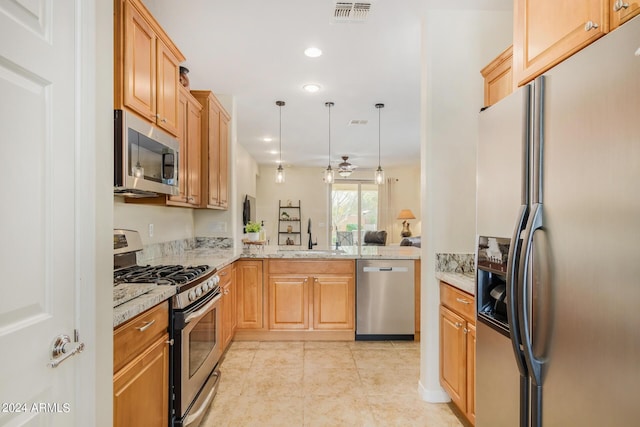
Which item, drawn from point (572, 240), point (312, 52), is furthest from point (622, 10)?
point (312, 52)

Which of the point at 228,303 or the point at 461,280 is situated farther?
the point at 228,303

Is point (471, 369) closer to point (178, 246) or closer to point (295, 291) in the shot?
point (295, 291)

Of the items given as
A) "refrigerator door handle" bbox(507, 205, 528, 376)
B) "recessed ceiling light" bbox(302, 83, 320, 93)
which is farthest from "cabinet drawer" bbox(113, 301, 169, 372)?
"recessed ceiling light" bbox(302, 83, 320, 93)

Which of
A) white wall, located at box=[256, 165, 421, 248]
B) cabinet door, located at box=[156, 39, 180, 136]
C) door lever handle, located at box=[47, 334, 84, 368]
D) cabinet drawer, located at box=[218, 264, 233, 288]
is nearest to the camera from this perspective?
door lever handle, located at box=[47, 334, 84, 368]

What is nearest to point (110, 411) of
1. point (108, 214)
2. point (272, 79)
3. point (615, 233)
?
point (108, 214)

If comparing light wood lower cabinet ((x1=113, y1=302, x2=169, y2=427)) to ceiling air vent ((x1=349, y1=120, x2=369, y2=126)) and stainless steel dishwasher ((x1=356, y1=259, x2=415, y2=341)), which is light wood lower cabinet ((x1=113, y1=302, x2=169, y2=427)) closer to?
stainless steel dishwasher ((x1=356, y1=259, x2=415, y2=341))

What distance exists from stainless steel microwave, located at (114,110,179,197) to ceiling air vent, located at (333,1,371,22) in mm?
1428

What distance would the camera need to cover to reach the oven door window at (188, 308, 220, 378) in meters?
1.96

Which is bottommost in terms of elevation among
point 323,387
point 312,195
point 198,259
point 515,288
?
point 323,387

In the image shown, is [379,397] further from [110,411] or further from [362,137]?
[362,137]

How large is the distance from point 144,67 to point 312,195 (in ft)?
24.0

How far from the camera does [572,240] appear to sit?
101 cm

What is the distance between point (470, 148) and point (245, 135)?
4233mm

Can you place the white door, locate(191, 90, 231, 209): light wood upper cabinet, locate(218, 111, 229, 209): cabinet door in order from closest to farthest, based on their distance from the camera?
the white door, locate(191, 90, 231, 209): light wood upper cabinet, locate(218, 111, 229, 209): cabinet door
